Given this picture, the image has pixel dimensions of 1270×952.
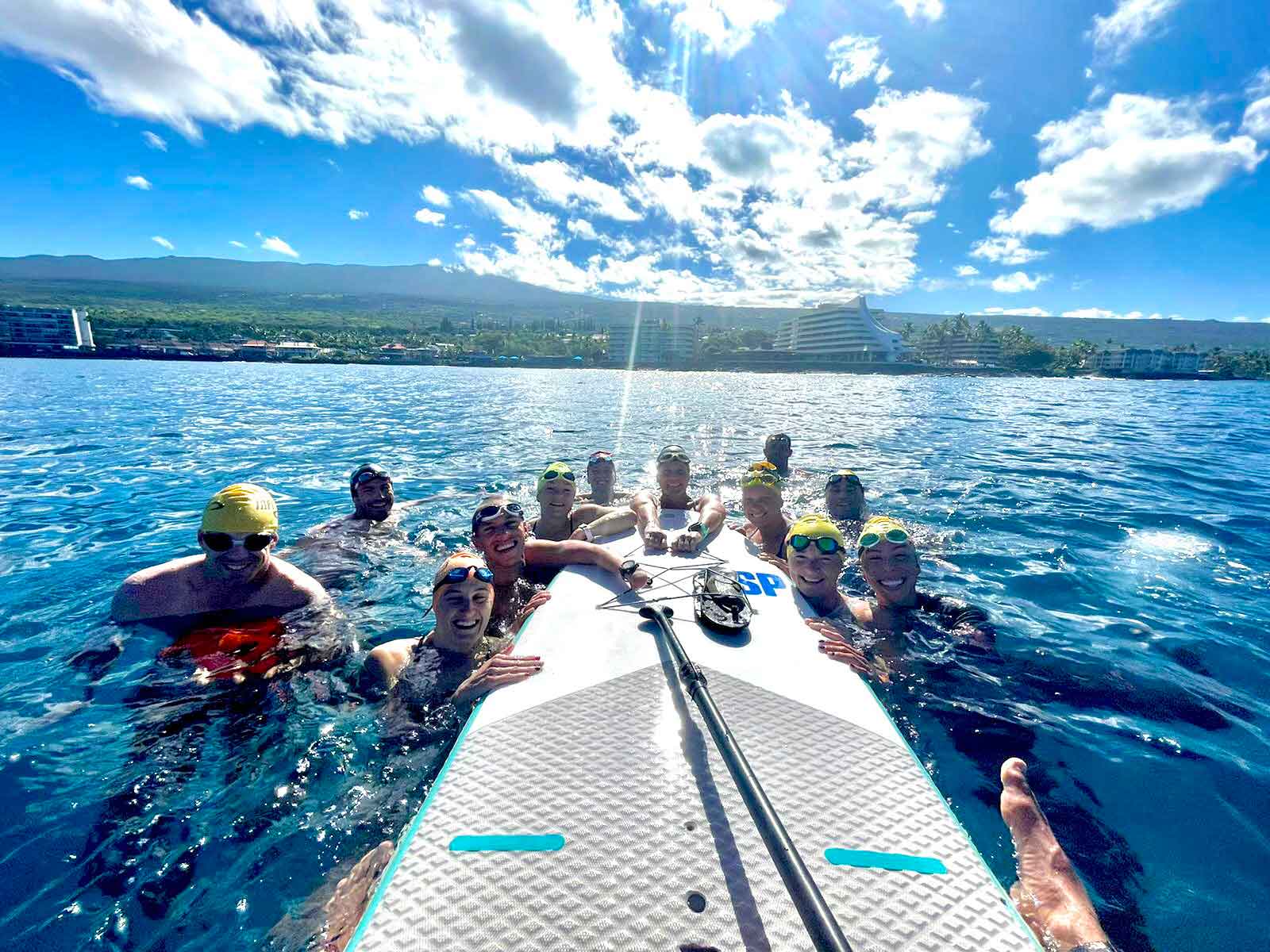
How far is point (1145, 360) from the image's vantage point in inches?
4190

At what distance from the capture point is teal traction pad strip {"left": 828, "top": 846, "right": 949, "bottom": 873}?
2381 millimetres

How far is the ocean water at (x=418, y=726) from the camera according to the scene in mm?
2959

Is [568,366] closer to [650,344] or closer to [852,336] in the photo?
[650,344]

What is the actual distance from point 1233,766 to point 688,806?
13.8 ft

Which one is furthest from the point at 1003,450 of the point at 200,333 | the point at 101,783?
the point at 200,333

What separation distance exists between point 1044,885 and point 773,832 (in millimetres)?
1991

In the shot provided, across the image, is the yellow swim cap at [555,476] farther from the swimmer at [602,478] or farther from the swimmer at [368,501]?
the swimmer at [368,501]

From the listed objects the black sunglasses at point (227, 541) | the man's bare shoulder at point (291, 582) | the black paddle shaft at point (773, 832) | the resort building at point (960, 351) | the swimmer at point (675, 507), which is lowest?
the man's bare shoulder at point (291, 582)

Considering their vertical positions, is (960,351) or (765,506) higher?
(960,351)

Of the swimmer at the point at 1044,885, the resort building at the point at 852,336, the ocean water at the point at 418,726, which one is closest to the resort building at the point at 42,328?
the ocean water at the point at 418,726

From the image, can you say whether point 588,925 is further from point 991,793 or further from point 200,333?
point 200,333

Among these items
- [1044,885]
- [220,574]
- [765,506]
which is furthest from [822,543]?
[220,574]

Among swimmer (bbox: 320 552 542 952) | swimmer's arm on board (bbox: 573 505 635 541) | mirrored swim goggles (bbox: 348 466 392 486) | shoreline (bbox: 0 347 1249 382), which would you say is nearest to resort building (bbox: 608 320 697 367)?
shoreline (bbox: 0 347 1249 382)

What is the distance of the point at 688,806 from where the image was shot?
102 inches
